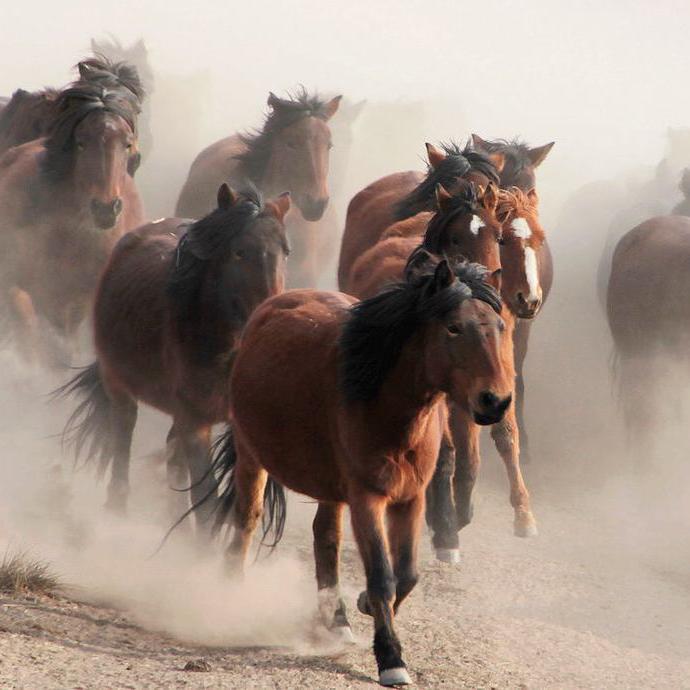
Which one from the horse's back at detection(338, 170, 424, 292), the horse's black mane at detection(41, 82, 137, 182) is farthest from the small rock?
the horse's black mane at detection(41, 82, 137, 182)

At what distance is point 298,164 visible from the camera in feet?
41.1

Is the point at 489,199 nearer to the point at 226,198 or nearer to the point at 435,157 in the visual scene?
the point at 435,157

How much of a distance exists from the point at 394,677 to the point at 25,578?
180 cm

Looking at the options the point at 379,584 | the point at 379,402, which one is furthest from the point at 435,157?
the point at 379,584

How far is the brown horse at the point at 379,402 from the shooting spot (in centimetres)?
548

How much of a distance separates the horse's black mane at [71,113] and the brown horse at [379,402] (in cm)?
405

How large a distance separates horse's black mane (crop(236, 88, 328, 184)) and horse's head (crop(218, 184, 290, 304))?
5.00 meters

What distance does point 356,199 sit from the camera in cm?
1068

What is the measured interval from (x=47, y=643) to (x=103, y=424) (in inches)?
142

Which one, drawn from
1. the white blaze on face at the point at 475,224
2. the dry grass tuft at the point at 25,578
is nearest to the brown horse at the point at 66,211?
the white blaze on face at the point at 475,224

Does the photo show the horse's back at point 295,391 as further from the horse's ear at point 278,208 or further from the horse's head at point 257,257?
the horse's ear at point 278,208

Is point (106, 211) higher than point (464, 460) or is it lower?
higher

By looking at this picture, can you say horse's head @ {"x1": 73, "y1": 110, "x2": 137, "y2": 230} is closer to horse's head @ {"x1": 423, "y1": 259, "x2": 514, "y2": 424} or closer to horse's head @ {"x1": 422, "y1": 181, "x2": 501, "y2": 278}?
horse's head @ {"x1": 422, "y1": 181, "x2": 501, "y2": 278}

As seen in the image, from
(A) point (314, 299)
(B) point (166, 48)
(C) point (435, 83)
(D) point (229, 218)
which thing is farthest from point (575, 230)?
(C) point (435, 83)
